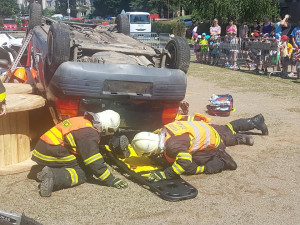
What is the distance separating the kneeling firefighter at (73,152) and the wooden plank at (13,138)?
637 mm

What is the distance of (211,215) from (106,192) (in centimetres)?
119

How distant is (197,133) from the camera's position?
512 cm

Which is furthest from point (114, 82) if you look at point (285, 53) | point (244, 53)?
point (244, 53)

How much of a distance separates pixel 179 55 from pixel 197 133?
4.62ft

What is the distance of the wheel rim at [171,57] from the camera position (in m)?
6.15

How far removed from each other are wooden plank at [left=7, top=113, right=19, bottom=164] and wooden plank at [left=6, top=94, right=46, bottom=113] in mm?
166

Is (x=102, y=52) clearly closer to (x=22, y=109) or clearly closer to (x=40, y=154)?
(x=22, y=109)

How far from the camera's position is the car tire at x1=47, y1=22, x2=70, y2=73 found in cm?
543

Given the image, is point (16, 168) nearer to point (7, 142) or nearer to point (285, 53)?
point (7, 142)

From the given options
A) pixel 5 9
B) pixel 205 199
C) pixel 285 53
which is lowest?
pixel 205 199

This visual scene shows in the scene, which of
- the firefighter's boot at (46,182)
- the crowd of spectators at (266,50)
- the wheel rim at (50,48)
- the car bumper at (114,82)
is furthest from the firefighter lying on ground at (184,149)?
the crowd of spectators at (266,50)

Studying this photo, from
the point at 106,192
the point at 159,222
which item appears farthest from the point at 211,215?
the point at 106,192

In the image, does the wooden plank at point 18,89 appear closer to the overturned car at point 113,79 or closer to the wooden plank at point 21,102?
the overturned car at point 113,79

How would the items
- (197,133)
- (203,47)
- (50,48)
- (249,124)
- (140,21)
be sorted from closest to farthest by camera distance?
(197,133) < (50,48) < (249,124) < (203,47) < (140,21)
